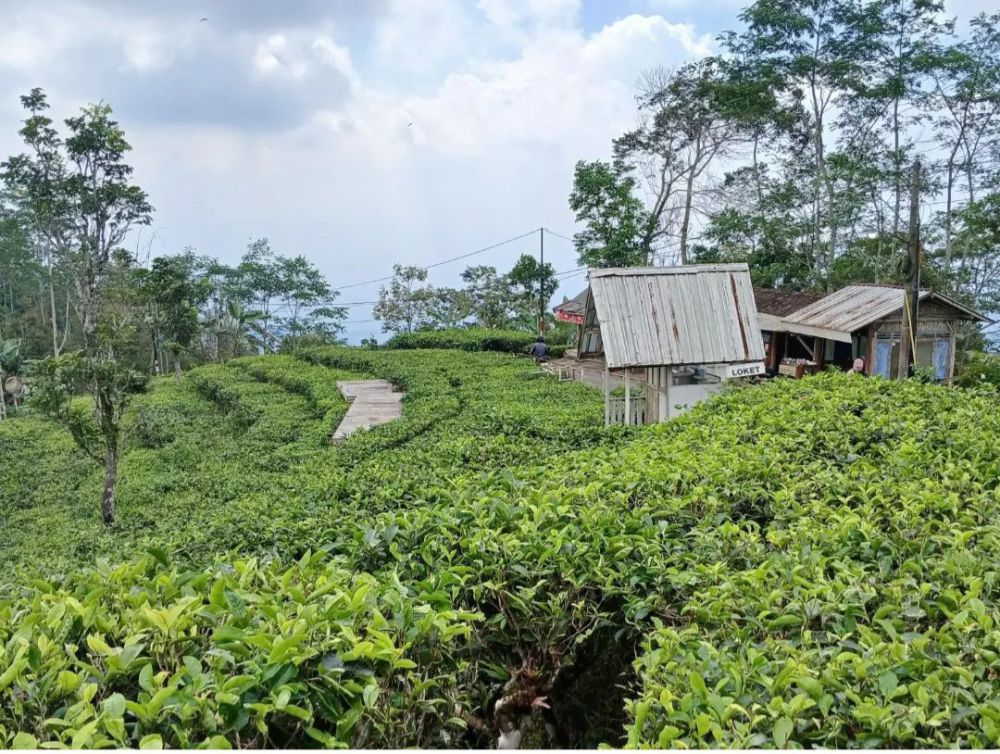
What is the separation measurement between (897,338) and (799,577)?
45.0 feet

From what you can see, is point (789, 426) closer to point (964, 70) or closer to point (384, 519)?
point (384, 519)

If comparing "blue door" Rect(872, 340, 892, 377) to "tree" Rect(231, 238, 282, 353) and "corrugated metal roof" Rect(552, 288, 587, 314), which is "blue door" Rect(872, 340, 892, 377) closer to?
"corrugated metal roof" Rect(552, 288, 587, 314)

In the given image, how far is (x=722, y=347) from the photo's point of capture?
899 cm

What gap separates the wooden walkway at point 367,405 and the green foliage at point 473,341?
6126 millimetres

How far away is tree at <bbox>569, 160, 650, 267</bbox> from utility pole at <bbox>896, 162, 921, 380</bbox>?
845cm

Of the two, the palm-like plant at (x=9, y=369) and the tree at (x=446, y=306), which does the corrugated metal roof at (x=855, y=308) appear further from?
the palm-like plant at (x=9, y=369)

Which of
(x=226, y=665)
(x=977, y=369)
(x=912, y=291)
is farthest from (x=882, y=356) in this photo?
(x=226, y=665)

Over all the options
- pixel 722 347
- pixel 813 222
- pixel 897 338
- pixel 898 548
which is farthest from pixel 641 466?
pixel 813 222

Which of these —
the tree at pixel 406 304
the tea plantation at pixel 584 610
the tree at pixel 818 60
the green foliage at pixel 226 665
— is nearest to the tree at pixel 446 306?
the tree at pixel 406 304

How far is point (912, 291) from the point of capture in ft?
38.4

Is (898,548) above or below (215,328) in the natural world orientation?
below

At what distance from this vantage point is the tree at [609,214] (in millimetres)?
21953

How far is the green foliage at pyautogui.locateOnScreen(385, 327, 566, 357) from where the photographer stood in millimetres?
22719

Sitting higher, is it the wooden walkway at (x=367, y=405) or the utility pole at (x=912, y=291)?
the utility pole at (x=912, y=291)
